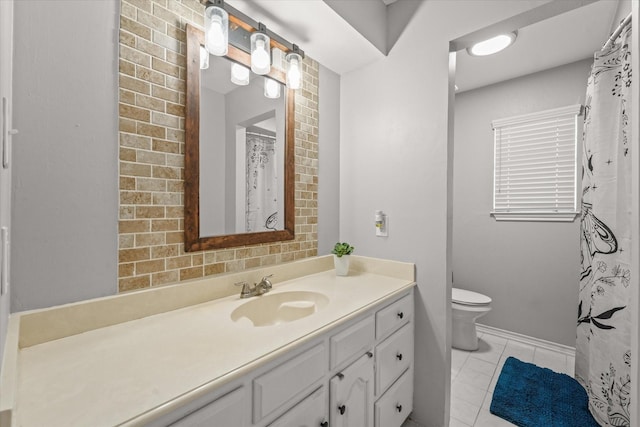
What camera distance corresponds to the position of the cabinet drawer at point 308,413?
0.86 meters

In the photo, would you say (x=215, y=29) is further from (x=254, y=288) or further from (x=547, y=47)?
(x=547, y=47)

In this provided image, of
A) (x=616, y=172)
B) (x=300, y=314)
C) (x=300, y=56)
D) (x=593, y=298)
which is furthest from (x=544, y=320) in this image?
(x=300, y=56)

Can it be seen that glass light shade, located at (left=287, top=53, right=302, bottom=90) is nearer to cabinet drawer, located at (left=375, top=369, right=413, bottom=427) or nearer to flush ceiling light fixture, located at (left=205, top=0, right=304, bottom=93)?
flush ceiling light fixture, located at (left=205, top=0, right=304, bottom=93)

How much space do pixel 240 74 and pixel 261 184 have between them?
1.89ft

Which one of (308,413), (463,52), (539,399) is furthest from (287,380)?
(463,52)

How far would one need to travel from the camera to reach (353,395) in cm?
114

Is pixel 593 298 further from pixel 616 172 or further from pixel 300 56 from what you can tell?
pixel 300 56

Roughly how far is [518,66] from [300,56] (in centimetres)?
197

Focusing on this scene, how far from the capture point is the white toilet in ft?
7.64

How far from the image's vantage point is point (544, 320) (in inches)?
96.0

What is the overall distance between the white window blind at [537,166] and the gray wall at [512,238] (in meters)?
0.07

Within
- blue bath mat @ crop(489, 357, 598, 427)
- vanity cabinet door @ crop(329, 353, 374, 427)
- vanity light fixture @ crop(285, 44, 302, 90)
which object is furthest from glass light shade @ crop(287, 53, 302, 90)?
blue bath mat @ crop(489, 357, 598, 427)

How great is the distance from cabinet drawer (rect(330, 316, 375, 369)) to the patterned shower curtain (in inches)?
54.3

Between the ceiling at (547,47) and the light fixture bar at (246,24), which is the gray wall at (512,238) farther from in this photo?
the light fixture bar at (246,24)
